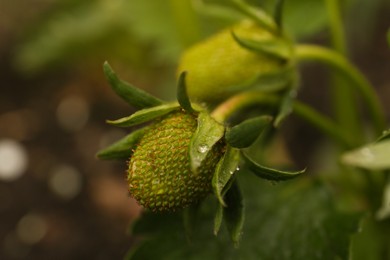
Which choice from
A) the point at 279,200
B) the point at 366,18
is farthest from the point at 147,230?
the point at 366,18

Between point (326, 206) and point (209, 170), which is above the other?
point (209, 170)

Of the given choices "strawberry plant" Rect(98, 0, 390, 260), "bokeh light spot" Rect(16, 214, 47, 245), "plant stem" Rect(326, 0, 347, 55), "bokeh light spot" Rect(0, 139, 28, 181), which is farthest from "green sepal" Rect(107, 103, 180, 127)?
"bokeh light spot" Rect(0, 139, 28, 181)

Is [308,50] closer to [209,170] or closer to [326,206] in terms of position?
[326,206]

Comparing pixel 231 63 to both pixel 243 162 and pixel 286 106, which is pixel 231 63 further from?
pixel 243 162

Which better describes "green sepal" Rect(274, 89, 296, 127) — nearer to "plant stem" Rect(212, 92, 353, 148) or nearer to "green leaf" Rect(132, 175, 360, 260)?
"plant stem" Rect(212, 92, 353, 148)

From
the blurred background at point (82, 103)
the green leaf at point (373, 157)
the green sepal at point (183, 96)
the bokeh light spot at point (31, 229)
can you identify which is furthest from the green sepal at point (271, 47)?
the bokeh light spot at point (31, 229)

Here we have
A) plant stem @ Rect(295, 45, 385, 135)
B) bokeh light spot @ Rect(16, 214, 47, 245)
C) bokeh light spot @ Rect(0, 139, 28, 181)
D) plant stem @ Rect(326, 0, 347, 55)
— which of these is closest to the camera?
plant stem @ Rect(295, 45, 385, 135)

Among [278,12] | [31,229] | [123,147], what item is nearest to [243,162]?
[123,147]
